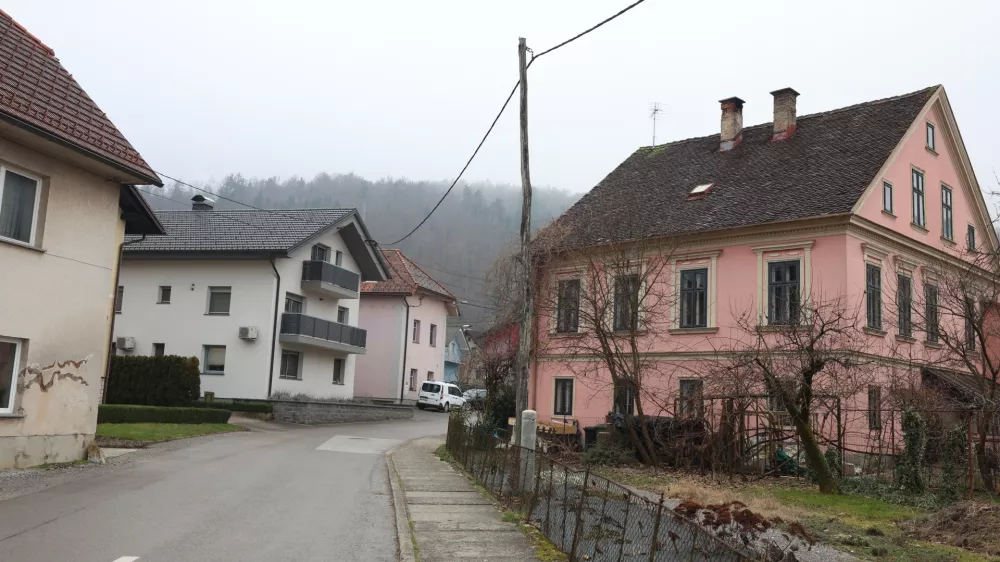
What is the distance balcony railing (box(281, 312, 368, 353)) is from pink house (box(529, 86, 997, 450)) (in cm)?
1110

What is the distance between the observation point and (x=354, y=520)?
10719 mm

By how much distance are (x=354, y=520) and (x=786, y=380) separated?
8421 mm

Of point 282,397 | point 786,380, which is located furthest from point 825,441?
point 282,397

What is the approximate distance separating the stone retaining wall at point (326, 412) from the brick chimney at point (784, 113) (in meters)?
19.3

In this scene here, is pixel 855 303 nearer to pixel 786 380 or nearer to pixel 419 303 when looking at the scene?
pixel 786 380

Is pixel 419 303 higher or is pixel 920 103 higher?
pixel 920 103

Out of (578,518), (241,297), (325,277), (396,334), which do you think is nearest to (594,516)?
(578,518)

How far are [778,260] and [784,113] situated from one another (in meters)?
6.46

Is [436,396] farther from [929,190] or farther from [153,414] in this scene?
[929,190]

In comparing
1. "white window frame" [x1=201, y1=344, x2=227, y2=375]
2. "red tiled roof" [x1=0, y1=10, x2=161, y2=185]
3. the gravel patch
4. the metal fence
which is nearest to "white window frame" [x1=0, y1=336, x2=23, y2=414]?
the gravel patch

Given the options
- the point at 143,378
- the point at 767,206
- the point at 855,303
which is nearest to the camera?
the point at 855,303

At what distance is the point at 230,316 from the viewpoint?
111 feet

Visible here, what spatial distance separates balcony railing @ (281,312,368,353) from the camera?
3384 cm

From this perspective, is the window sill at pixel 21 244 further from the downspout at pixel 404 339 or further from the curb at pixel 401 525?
the downspout at pixel 404 339
